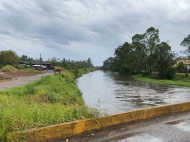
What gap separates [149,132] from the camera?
436 cm

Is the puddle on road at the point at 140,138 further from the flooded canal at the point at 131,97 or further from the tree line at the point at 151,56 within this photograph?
the tree line at the point at 151,56

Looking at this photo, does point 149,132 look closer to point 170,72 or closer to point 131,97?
point 131,97

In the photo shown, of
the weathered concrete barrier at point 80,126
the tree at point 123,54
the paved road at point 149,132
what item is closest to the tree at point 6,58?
the tree at point 123,54

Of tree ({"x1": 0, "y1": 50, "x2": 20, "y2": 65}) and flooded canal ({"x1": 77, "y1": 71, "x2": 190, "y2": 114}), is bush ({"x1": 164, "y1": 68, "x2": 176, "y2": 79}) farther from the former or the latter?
tree ({"x1": 0, "y1": 50, "x2": 20, "y2": 65})

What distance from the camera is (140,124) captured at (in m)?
4.99

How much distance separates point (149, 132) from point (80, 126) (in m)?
1.67

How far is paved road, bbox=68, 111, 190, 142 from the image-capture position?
13.0ft

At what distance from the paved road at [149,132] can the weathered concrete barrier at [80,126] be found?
0.46ft

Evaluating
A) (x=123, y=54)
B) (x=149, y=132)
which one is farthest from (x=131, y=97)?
(x=123, y=54)

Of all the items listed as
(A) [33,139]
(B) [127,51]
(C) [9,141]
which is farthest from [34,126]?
(B) [127,51]

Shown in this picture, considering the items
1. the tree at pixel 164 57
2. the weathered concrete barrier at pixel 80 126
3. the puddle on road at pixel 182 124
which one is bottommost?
the puddle on road at pixel 182 124

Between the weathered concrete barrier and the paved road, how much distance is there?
0.14 meters

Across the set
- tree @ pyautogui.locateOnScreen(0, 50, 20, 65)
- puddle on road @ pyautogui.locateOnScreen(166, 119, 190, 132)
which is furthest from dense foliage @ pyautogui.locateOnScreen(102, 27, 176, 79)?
tree @ pyautogui.locateOnScreen(0, 50, 20, 65)

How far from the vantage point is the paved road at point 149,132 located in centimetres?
395
